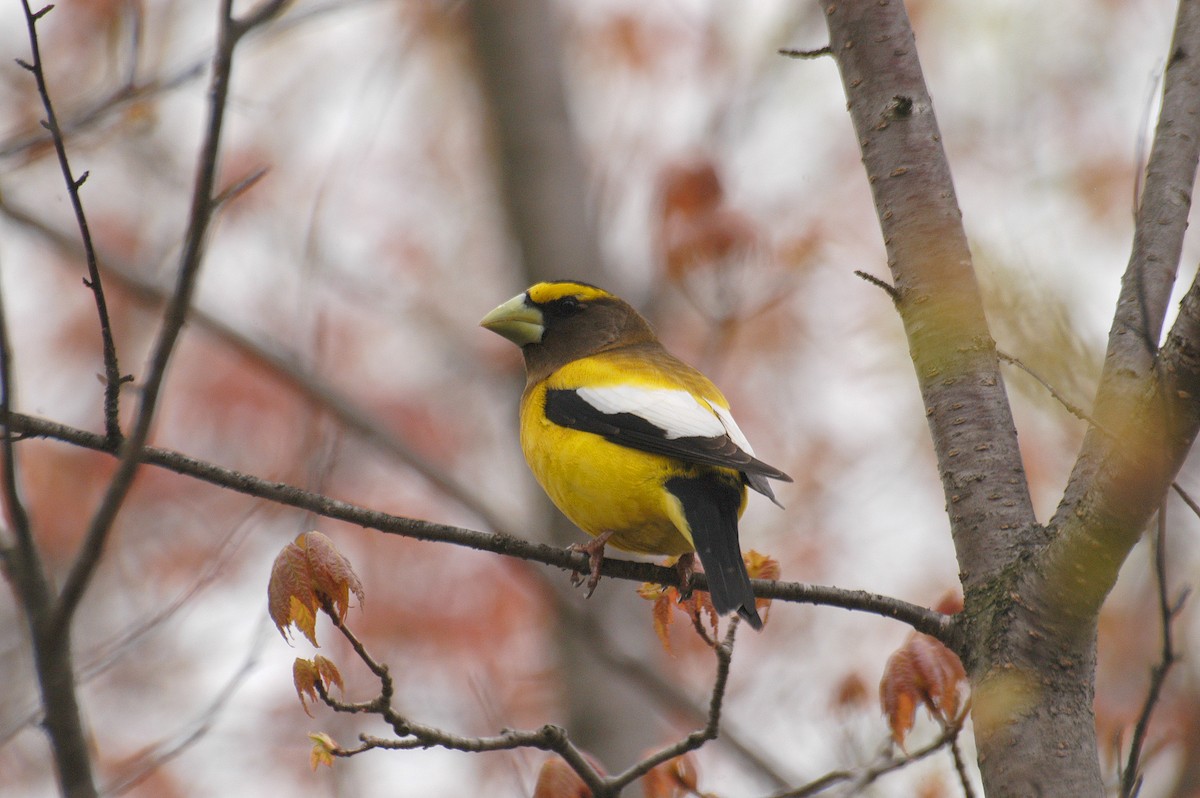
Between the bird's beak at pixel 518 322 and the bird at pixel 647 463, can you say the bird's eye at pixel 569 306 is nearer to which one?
the bird's beak at pixel 518 322

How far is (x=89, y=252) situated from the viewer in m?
2.50

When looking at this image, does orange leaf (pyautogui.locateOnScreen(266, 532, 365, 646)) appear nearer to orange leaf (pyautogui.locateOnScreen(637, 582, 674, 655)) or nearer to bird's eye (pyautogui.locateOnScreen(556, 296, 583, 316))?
orange leaf (pyautogui.locateOnScreen(637, 582, 674, 655))

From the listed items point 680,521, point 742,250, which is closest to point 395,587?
point 742,250

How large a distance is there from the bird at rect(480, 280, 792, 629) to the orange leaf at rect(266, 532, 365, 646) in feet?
3.50

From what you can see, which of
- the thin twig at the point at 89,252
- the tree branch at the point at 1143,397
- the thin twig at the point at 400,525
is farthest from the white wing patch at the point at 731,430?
the thin twig at the point at 89,252

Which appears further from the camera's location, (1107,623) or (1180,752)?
(1107,623)

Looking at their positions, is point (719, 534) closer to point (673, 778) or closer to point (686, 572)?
point (686, 572)

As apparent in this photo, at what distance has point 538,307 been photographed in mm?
5695

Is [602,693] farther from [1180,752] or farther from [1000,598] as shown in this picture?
[1000,598]

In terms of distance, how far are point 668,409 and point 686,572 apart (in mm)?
701

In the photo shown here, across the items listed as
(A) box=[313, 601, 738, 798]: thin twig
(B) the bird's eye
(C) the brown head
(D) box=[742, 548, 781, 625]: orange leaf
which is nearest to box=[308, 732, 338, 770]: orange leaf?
(A) box=[313, 601, 738, 798]: thin twig

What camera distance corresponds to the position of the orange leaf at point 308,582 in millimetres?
3074

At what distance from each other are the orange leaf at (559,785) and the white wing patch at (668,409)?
129 centimetres

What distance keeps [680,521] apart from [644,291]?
14.2 ft
